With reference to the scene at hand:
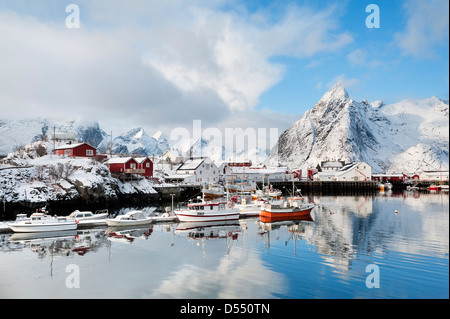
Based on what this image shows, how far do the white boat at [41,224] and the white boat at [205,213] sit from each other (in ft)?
40.0

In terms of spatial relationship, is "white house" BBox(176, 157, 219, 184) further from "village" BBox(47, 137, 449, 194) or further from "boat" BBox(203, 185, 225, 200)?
"boat" BBox(203, 185, 225, 200)

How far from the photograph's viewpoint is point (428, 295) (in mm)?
15523

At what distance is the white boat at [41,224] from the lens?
104 feet

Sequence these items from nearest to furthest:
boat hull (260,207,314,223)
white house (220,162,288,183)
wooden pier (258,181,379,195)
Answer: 1. boat hull (260,207,314,223)
2. wooden pier (258,181,379,195)
3. white house (220,162,288,183)

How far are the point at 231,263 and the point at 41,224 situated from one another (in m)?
22.5

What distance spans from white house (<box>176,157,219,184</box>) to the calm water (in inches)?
2421

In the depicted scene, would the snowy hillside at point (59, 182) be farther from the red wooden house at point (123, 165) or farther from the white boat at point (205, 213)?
the white boat at point (205, 213)

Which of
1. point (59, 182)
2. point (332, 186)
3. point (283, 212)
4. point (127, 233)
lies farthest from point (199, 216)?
point (332, 186)

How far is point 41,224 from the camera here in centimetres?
3231

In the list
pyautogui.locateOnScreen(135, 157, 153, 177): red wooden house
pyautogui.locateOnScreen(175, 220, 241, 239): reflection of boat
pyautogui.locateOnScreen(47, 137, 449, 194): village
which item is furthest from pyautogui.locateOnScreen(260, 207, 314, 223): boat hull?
pyautogui.locateOnScreen(135, 157, 153, 177): red wooden house

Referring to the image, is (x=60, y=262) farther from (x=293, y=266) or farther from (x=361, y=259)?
(x=361, y=259)

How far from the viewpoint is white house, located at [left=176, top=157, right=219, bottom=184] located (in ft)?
315
